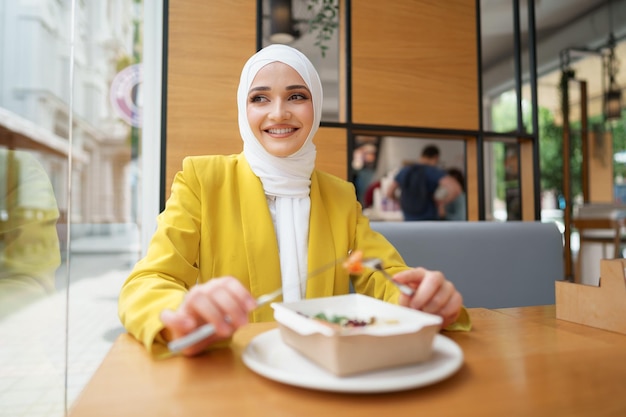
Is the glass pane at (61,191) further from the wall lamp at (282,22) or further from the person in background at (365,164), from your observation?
the person in background at (365,164)

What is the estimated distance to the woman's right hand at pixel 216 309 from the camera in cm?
61

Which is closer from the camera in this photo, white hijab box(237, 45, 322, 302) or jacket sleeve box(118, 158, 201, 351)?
jacket sleeve box(118, 158, 201, 351)

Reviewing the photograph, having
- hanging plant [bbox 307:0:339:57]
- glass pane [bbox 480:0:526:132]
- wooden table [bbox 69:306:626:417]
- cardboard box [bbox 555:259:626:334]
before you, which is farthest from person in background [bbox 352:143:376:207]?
wooden table [bbox 69:306:626:417]

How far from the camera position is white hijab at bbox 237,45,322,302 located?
1233 mm

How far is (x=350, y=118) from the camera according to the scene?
2078 millimetres

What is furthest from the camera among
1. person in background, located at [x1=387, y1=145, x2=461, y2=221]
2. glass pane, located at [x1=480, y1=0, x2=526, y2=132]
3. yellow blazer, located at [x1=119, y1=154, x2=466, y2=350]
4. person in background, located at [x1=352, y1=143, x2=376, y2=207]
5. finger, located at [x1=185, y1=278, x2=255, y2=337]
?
person in background, located at [x1=352, y1=143, x2=376, y2=207]

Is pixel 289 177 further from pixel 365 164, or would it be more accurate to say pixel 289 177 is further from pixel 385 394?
pixel 365 164

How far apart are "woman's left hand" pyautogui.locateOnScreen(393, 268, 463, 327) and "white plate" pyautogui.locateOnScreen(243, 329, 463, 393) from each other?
120 mm

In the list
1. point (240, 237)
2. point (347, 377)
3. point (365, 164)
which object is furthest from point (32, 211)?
point (365, 164)

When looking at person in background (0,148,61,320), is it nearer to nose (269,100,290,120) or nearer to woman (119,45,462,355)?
woman (119,45,462,355)

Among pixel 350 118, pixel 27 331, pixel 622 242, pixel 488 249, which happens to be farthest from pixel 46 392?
pixel 622 242

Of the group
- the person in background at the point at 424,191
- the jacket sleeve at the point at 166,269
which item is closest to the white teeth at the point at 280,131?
the jacket sleeve at the point at 166,269

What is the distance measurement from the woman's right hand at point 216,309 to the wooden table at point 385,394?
53mm

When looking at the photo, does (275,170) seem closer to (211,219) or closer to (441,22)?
(211,219)
